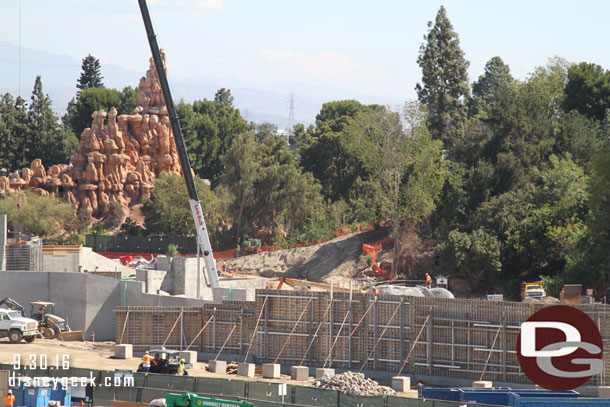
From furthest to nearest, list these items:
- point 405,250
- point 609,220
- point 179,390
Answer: point 405,250, point 609,220, point 179,390

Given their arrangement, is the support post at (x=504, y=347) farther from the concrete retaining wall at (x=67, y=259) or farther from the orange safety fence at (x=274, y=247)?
the orange safety fence at (x=274, y=247)

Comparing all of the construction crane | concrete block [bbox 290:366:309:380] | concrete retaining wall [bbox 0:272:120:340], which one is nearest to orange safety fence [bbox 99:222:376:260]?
concrete retaining wall [bbox 0:272:120:340]

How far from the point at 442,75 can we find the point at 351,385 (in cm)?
6363

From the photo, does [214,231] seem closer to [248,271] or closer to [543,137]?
[248,271]

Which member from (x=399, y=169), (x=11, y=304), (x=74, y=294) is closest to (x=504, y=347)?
(x=74, y=294)

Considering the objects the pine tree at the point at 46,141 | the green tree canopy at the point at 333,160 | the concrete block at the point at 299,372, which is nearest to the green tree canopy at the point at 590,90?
the green tree canopy at the point at 333,160

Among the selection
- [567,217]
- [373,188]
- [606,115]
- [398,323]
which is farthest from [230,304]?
[606,115]

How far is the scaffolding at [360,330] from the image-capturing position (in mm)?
36719

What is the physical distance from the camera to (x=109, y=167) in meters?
102

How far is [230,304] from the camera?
42781 mm

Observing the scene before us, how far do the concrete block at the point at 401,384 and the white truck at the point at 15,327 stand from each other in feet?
62.8

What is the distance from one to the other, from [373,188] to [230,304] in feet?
125

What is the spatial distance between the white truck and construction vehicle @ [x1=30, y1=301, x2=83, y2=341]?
2.72 meters

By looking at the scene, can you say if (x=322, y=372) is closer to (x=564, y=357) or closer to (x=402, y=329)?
(x=402, y=329)
